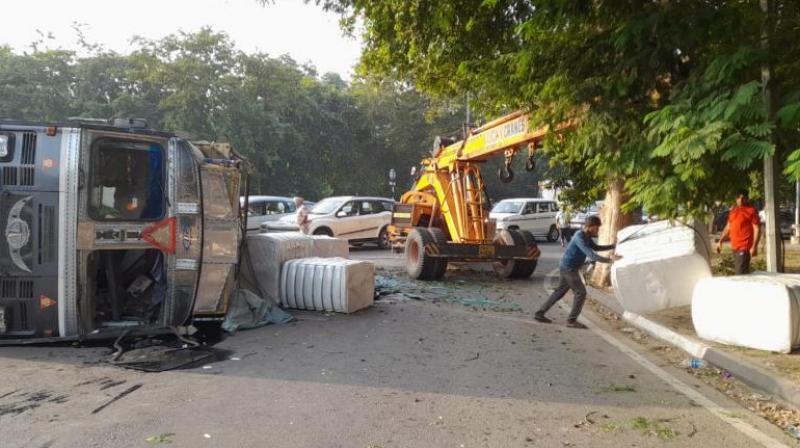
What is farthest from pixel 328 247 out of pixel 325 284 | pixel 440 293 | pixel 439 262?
pixel 439 262

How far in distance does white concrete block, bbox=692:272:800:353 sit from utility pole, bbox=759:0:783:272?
626 millimetres

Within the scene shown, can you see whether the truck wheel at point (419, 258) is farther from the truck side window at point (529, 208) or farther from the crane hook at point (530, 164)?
the truck side window at point (529, 208)

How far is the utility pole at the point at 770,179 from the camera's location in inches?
→ 218

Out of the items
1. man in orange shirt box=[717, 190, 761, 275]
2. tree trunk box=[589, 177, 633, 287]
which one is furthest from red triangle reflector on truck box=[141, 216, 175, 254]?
man in orange shirt box=[717, 190, 761, 275]

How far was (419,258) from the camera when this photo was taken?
12.5 meters

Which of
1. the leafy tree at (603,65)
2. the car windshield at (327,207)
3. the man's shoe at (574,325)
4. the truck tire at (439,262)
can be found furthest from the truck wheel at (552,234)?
the man's shoe at (574,325)

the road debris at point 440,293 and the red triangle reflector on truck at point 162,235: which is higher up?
the red triangle reflector on truck at point 162,235

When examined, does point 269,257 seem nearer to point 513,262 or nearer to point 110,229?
point 110,229

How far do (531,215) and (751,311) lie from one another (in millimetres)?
19795

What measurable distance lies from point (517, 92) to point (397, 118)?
31.0 m

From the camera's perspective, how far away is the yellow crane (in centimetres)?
1154

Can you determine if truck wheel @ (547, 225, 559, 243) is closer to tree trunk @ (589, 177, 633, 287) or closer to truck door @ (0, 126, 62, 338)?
tree trunk @ (589, 177, 633, 287)

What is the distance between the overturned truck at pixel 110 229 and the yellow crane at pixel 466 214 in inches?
214

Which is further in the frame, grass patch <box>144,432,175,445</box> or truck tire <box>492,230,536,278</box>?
truck tire <box>492,230,536,278</box>
